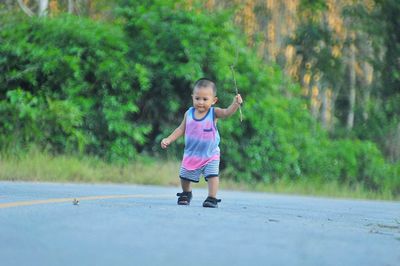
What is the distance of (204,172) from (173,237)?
395cm

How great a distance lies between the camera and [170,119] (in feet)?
69.2

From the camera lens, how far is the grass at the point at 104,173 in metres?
15.7

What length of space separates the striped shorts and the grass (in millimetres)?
5318

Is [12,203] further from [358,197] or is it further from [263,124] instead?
[358,197]

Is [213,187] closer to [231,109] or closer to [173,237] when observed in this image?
[231,109]

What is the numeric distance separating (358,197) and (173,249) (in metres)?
16.6

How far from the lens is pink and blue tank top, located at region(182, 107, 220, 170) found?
1020 cm

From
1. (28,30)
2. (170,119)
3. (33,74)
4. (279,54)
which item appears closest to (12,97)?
(33,74)

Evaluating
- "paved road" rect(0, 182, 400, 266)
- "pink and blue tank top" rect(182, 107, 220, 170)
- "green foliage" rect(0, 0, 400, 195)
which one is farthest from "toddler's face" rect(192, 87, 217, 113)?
"green foliage" rect(0, 0, 400, 195)

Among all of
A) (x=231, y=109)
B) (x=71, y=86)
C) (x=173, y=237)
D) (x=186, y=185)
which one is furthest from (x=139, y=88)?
(x=173, y=237)

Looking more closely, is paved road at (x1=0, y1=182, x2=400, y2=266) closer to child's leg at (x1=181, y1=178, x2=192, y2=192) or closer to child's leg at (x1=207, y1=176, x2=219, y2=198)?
child's leg at (x1=207, y1=176, x2=219, y2=198)

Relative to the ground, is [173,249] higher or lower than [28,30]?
lower

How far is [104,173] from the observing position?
1745cm

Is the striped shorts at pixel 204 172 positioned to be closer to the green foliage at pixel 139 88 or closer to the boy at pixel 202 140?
the boy at pixel 202 140
